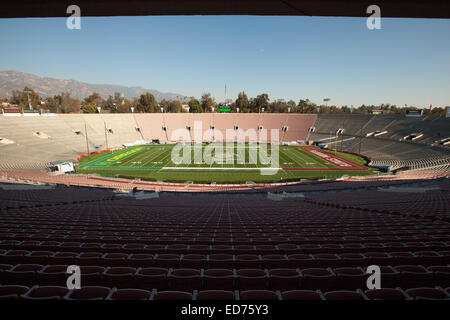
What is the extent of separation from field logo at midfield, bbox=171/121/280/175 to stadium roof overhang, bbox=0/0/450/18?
3091 centimetres

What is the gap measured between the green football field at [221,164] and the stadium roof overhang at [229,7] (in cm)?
2571

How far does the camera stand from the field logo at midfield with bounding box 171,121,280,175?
43169 mm

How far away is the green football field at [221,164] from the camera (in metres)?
34.3

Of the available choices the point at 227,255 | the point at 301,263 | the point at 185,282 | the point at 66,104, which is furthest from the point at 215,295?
the point at 66,104

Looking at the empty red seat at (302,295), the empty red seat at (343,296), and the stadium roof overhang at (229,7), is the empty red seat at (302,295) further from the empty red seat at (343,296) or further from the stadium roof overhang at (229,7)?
the stadium roof overhang at (229,7)

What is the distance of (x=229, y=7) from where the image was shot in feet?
19.8

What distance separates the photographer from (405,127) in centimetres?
5547

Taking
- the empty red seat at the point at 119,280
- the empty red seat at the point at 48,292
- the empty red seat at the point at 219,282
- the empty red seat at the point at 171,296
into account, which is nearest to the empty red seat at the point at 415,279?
the empty red seat at the point at 219,282

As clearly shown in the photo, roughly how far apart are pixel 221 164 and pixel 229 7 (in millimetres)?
35194

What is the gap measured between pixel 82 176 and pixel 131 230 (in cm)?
2992

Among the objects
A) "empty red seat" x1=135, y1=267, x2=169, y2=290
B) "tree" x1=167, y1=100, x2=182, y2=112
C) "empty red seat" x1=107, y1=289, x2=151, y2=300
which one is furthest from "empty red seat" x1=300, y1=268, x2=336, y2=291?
"tree" x1=167, y1=100, x2=182, y2=112

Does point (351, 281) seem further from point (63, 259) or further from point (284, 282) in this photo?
point (63, 259)
